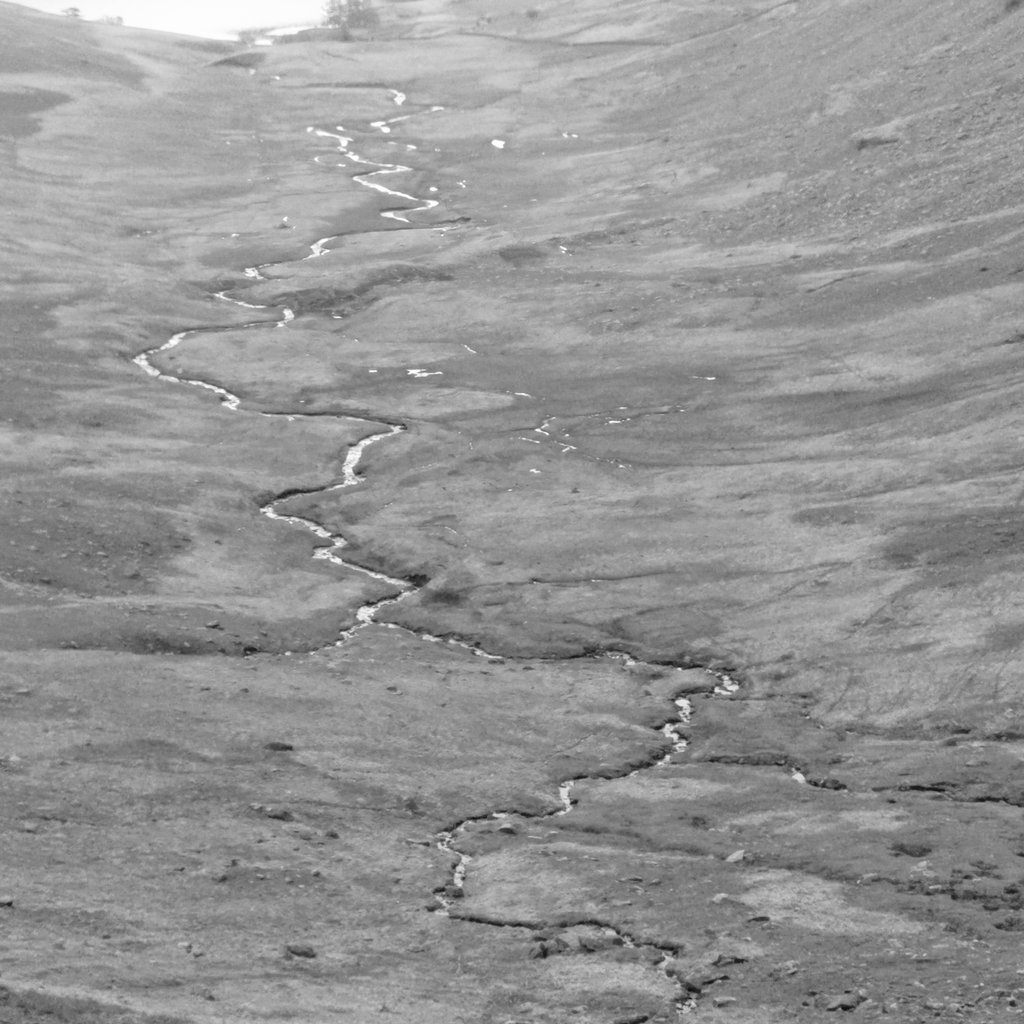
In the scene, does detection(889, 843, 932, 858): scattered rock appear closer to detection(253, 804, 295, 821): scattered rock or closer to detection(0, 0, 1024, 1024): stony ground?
detection(0, 0, 1024, 1024): stony ground

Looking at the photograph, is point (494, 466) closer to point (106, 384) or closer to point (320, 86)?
point (106, 384)

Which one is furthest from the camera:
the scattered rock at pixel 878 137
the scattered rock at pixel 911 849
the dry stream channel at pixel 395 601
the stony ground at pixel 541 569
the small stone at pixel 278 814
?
the scattered rock at pixel 878 137

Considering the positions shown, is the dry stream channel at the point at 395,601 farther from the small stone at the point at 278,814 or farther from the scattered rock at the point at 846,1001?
the small stone at the point at 278,814

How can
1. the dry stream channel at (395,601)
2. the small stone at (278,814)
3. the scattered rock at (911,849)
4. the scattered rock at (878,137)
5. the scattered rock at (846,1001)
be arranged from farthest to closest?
the scattered rock at (878,137), the small stone at (278,814), the scattered rock at (911,849), the dry stream channel at (395,601), the scattered rock at (846,1001)

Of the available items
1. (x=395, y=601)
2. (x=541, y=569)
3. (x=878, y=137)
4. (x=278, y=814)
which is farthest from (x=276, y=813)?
(x=878, y=137)

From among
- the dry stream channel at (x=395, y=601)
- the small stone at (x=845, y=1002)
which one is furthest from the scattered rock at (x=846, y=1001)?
the dry stream channel at (x=395, y=601)

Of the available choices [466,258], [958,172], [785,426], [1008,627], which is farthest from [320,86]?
[1008,627]

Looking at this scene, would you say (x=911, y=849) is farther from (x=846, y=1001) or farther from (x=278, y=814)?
(x=278, y=814)

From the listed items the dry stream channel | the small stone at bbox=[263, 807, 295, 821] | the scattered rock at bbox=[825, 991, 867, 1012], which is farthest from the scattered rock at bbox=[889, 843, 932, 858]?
the small stone at bbox=[263, 807, 295, 821]
